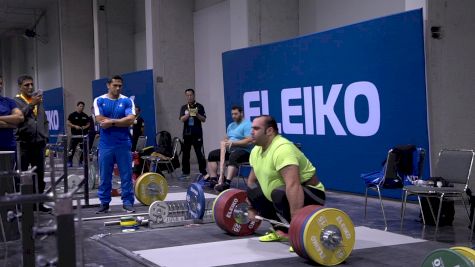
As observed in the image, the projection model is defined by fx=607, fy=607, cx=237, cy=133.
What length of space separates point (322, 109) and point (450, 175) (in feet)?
8.04

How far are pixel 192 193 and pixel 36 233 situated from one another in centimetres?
306

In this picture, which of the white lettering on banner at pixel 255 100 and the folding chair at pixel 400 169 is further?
the white lettering on banner at pixel 255 100

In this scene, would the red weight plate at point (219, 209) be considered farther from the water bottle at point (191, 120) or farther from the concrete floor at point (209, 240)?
the water bottle at point (191, 120)

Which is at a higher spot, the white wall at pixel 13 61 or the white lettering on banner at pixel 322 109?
the white wall at pixel 13 61

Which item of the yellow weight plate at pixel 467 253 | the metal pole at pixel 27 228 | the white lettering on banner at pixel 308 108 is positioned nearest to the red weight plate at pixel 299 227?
the yellow weight plate at pixel 467 253

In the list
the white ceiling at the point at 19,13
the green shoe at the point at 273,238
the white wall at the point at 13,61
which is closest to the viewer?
the green shoe at the point at 273,238

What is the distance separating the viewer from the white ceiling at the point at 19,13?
18.5 meters

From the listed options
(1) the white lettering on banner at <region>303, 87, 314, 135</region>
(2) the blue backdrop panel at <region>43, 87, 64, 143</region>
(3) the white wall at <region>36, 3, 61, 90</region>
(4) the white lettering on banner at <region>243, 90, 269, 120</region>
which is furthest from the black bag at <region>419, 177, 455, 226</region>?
(3) the white wall at <region>36, 3, 61, 90</region>

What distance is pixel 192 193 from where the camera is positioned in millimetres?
5191

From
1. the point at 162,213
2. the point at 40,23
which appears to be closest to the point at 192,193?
the point at 162,213

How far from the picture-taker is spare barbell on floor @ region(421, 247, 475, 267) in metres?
2.47

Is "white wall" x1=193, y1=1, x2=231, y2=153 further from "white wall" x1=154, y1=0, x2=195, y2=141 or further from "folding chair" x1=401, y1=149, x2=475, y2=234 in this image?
"folding chair" x1=401, y1=149, x2=475, y2=234

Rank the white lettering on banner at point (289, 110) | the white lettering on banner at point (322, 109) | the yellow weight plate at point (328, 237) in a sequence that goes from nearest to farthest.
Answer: the yellow weight plate at point (328, 237) → the white lettering on banner at point (322, 109) → the white lettering on banner at point (289, 110)

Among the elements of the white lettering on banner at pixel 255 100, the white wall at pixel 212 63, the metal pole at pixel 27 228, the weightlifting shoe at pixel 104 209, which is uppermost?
the white wall at pixel 212 63
